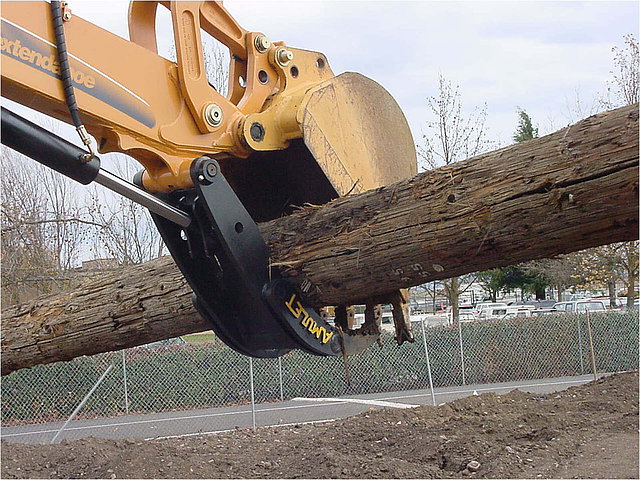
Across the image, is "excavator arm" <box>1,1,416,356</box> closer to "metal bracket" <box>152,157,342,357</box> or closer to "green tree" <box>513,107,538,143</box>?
"metal bracket" <box>152,157,342,357</box>

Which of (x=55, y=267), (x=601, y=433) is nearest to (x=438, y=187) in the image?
(x=601, y=433)

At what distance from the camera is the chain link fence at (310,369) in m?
11.9

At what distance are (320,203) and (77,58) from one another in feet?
4.17

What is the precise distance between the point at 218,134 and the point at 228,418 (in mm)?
8552

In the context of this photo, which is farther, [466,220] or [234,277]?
[234,277]

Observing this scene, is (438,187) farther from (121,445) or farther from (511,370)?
(511,370)

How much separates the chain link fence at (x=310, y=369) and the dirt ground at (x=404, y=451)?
3.79m

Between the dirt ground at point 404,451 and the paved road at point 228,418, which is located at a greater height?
the dirt ground at point 404,451

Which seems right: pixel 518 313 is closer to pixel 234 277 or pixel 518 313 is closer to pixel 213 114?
pixel 234 277

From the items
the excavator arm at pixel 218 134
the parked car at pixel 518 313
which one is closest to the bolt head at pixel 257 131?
the excavator arm at pixel 218 134

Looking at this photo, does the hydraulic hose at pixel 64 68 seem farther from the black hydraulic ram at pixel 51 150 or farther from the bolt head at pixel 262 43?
the bolt head at pixel 262 43

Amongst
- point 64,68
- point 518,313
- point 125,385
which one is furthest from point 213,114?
point 518,313

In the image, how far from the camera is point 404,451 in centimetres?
654

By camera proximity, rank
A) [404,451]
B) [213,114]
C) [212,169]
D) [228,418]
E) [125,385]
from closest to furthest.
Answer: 1. [212,169]
2. [213,114]
3. [404,451]
4. [228,418]
5. [125,385]
